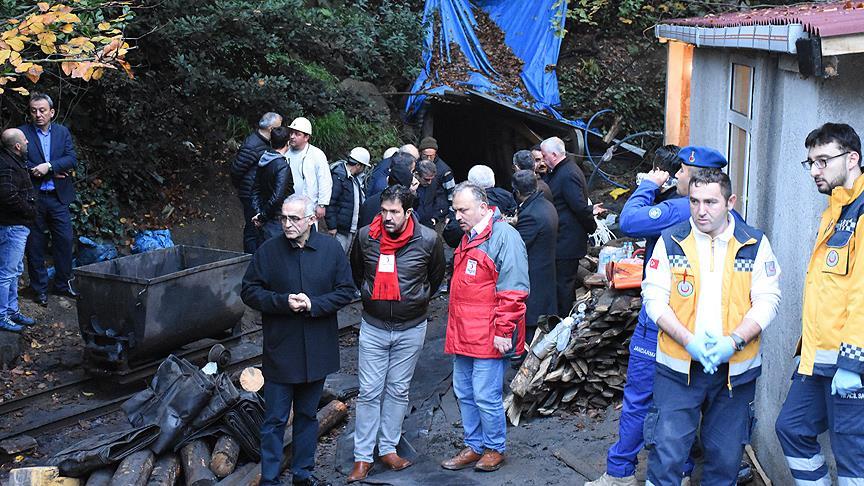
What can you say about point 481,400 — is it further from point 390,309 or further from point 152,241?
point 152,241

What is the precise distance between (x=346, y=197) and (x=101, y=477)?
5304mm

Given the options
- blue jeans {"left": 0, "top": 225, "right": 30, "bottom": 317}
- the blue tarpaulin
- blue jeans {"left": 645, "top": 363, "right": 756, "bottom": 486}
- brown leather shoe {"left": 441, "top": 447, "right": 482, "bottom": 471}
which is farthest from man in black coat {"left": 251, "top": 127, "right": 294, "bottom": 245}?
the blue tarpaulin

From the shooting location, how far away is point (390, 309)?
21.7ft

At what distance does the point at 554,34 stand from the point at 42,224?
10903 mm

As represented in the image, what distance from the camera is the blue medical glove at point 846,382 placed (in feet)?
14.4

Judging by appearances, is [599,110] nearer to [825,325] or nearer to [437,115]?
[437,115]

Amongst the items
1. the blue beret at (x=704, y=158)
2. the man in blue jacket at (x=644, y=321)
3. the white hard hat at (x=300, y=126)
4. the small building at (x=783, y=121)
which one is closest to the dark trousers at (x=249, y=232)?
the white hard hat at (x=300, y=126)

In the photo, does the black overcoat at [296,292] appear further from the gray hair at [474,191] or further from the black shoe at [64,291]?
the black shoe at [64,291]

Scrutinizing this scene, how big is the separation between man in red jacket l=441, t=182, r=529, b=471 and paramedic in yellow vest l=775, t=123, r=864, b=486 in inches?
88.5

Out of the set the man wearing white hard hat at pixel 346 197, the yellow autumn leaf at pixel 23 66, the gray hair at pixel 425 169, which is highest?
the yellow autumn leaf at pixel 23 66

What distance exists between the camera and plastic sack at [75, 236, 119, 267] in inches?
453

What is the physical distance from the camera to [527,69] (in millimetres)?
18078

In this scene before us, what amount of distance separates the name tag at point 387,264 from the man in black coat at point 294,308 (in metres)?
0.26

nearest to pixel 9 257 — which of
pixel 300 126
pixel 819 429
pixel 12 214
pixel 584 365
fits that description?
pixel 12 214
